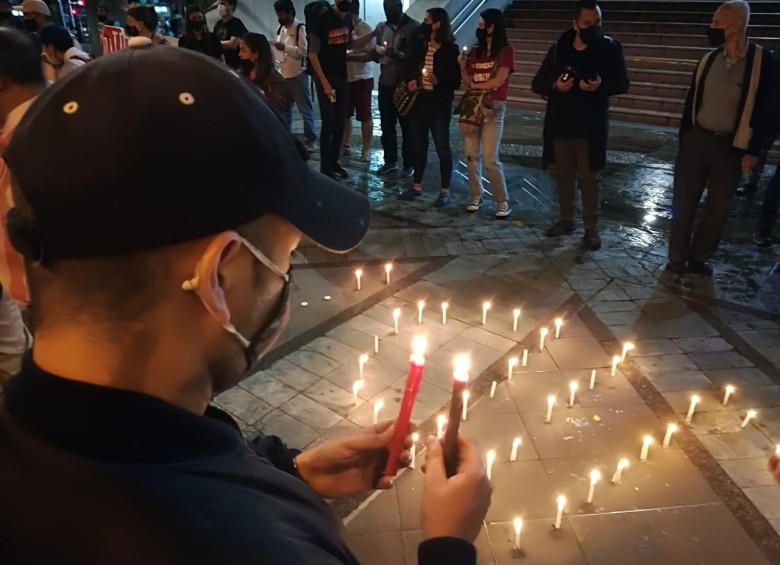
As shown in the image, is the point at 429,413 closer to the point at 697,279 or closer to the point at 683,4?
the point at 697,279

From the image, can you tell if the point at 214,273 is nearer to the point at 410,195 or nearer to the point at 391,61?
the point at 410,195

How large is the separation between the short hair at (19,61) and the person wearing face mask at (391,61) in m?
4.96

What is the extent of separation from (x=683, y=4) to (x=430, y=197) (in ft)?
36.9

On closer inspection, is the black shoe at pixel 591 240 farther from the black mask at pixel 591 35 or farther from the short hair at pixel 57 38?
the short hair at pixel 57 38

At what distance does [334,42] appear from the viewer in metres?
8.06

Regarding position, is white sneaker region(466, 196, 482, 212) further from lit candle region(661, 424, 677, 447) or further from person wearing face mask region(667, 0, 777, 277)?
lit candle region(661, 424, 677, 447)

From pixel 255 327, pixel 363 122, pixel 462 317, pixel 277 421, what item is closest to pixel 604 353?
pixel 462 317

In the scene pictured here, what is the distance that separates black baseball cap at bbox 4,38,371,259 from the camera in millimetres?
909

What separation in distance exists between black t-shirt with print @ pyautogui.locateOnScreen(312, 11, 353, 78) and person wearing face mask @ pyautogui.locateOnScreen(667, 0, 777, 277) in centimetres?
465

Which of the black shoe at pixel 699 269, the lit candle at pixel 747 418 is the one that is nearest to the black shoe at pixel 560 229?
the black shoe at pixel 699 269

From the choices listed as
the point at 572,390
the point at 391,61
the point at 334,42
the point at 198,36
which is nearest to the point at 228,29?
the point at 198,36

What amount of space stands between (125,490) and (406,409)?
0.70 m

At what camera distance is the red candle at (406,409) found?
1344mm

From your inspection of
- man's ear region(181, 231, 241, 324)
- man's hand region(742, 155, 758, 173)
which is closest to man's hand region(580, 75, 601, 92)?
man's hand region(742, 155, 758, 173)
